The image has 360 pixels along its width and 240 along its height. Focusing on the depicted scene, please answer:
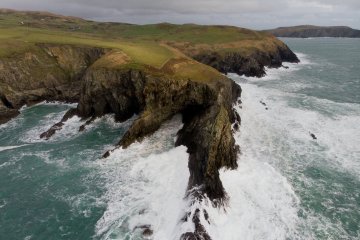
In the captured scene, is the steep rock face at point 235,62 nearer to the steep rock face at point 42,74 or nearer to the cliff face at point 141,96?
the cliff face at point 141,96

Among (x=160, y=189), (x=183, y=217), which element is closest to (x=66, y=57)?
(x=160, y=189)

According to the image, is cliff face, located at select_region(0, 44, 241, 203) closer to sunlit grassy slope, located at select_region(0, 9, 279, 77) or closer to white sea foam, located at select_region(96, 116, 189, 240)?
white sea foam, located at select_region(96, 116, 189, 240)

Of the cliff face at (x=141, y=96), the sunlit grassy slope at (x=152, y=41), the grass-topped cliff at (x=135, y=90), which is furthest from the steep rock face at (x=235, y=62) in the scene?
the cliff face at (x=141, y=96)

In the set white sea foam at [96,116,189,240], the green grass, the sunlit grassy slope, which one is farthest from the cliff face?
the green grass

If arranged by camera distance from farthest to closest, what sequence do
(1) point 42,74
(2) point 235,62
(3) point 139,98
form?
(2) point 235,62, (1) point 42,74, (3) point 139,98

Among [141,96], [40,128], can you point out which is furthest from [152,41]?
[40,128]

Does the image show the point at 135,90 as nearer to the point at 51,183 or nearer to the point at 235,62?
the point at 51,183

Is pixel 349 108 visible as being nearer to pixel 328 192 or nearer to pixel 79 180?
pixel 328 192
